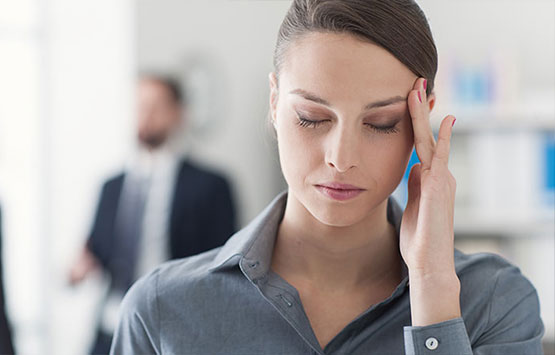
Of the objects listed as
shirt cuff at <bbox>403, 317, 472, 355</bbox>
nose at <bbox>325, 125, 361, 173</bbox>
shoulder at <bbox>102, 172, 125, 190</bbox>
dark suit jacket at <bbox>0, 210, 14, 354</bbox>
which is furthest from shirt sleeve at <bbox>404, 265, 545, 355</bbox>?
shoulder at <bbox>102, 172, 125, 190</bbox>

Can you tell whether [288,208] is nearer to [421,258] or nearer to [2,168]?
[421,258]

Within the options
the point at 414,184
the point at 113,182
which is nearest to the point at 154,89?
the point at 113,182

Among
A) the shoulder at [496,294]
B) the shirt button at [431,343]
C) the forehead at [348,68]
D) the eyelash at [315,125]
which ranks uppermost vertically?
the forehead at [348,68]

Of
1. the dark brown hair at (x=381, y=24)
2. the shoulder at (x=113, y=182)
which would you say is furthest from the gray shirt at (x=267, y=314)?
the shoulder at (x=113, y=182)

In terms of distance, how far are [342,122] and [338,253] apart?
259mm

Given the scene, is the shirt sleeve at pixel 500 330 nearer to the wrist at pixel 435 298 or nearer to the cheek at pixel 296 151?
the wrist at pixel 435 298

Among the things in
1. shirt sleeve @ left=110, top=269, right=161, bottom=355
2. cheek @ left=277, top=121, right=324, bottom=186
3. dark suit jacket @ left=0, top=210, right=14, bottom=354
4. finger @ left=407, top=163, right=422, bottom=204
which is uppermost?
cheek @ left=277, top=121, right=324, bottom=186

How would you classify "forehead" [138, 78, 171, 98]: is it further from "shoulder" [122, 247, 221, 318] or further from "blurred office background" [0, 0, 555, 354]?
"shoulder" [122, 247, 221, 318]

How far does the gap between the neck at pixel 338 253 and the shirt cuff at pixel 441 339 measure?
18 centimetres

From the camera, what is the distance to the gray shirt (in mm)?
1129

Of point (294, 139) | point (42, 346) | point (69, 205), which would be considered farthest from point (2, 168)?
point (294, 139)

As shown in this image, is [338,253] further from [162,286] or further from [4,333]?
[4,333]

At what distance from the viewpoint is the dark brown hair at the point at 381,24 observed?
3.44 feet

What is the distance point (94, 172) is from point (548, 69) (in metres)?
2.38
